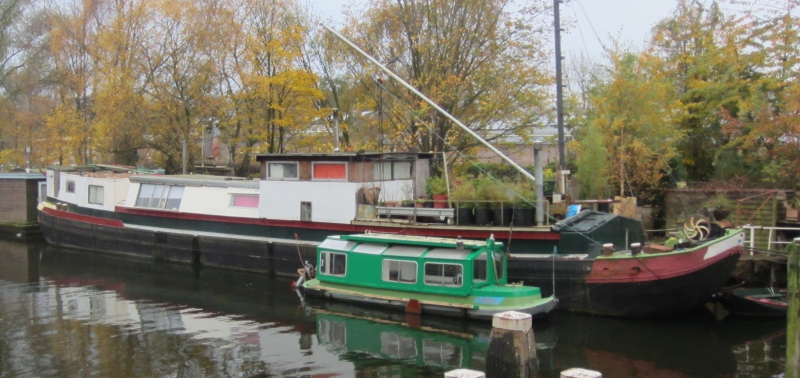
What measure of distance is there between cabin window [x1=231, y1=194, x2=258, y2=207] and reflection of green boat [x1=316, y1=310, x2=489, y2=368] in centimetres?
697

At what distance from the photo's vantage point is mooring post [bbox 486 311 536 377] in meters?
10.2

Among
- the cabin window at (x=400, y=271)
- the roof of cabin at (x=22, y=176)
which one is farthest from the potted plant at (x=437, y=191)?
the roof of cabin at (x=22, y=176)

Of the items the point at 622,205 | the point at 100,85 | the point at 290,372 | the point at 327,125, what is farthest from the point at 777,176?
the point at 100,85

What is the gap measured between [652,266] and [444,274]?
4895 millimetres

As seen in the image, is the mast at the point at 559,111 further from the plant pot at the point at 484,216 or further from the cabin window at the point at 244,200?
the cabin window at the point at 244,200

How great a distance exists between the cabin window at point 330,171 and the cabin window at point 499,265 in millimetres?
6150

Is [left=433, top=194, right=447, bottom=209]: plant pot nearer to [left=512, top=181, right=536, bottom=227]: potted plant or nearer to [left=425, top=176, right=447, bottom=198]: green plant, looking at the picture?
[left=425, top=176, right=447, bottom=198]: green plant

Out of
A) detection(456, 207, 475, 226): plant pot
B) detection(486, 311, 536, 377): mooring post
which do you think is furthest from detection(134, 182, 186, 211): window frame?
detection(486, 311, 536, 377): mooring post

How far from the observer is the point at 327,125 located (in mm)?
33750

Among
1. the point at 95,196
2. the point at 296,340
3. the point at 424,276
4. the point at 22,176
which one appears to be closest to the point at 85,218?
the point at 95,196

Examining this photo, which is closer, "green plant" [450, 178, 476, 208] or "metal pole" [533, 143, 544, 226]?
"metal pole" [533, 143, 544, 226]

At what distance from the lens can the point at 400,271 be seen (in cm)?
1772

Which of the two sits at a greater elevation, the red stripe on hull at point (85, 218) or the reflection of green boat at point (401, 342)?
the red stripe on hull at point (85, 218)

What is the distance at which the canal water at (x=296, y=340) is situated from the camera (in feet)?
45.3
